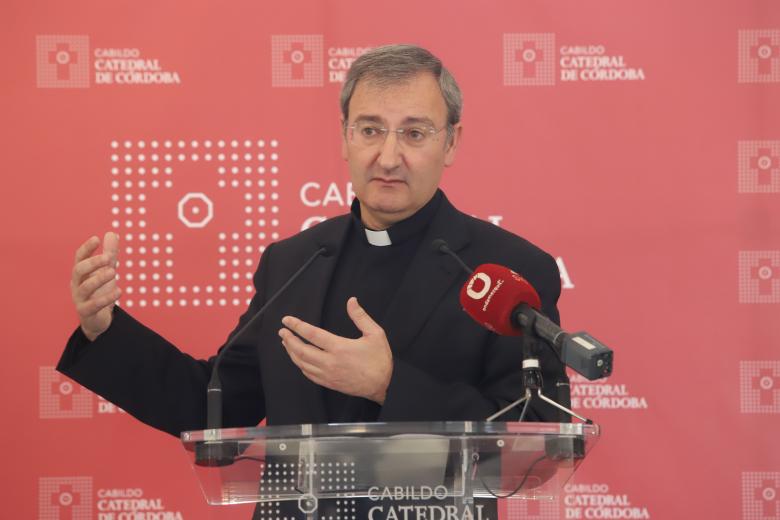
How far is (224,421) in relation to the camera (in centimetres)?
240

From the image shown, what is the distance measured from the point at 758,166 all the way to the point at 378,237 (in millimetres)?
1656

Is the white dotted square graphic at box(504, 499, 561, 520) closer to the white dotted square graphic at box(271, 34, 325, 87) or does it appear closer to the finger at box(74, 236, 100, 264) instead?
the finger at box(74, 236, 100, 264)

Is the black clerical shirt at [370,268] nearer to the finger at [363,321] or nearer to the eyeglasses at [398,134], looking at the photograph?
the eyeglasses at [398,134]

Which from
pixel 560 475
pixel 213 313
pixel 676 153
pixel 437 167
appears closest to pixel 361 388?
pixel 560 475

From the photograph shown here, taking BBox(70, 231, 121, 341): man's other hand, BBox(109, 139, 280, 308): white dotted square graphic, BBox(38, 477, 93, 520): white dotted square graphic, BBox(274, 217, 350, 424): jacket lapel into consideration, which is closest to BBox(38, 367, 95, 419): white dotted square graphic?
BBox(38, 477, 93, 520): white dotted square graphic

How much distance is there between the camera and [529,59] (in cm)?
362

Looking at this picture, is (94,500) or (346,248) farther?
(94,500)

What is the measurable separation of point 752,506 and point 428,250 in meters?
Answer: 1.81

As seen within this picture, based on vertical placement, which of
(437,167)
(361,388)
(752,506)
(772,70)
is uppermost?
(772,70)

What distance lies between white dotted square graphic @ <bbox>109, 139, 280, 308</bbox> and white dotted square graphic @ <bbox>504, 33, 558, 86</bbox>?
0.88 meters

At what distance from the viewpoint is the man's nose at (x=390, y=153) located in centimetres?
232

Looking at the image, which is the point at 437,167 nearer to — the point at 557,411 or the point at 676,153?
the point at 557,411

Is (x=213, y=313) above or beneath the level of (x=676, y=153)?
beneath

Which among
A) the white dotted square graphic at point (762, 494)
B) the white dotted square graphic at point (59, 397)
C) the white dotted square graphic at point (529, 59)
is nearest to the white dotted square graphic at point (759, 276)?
the white dotted square graphic at point (762, 494)
